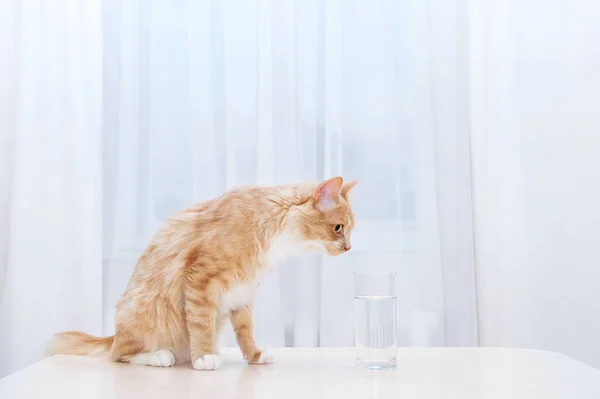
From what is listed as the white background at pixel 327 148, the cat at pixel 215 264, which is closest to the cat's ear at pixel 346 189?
the cat at pixel 215 264

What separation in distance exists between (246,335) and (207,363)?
0.14 metres

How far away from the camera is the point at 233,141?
2.01 metres

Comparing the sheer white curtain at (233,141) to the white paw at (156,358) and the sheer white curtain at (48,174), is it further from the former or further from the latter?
the white paw at (156,358)

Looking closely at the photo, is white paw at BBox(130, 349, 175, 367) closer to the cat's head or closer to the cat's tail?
the cat's tail

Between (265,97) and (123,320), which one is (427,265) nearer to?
(265,97)

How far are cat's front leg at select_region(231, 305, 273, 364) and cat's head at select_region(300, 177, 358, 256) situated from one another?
19 cm

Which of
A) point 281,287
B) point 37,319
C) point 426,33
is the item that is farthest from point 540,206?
point 37,319

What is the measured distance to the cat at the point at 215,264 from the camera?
3.89ft

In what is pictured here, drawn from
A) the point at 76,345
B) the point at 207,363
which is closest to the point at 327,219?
the point at 207,363

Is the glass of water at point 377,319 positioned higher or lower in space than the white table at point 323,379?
higher

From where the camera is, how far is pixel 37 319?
198 centimetres

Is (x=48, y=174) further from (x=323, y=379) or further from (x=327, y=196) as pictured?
(x=323, y=379)

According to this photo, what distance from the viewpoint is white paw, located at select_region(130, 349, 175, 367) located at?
118cm

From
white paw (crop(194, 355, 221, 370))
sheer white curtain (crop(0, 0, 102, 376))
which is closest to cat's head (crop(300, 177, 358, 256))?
white paw (crop(194, 355, 221, 370))
